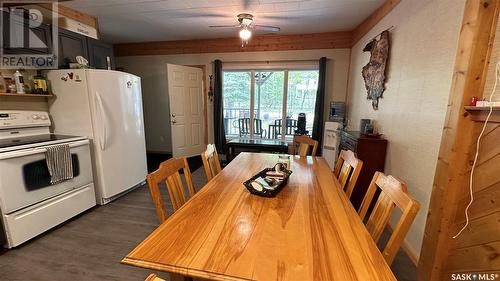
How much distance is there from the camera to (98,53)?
3035mm

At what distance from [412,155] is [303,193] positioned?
49.3 inches

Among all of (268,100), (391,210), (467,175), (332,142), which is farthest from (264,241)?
(268,100)

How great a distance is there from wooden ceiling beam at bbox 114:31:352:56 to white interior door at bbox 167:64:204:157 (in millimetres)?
564

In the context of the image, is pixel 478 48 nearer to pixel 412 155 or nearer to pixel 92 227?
pixel 412 155

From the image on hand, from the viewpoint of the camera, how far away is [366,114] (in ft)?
10.1

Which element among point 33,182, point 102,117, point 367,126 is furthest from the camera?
point 367,126

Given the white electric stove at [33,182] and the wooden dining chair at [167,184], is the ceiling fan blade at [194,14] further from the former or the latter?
the wooden dining chair at [167,184]

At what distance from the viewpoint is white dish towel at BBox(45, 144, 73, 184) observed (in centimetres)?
202

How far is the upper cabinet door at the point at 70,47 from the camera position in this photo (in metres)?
2.52

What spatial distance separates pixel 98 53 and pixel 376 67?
3.75 m

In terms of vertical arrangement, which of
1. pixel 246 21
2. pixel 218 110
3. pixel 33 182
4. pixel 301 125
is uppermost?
pixel 246 21

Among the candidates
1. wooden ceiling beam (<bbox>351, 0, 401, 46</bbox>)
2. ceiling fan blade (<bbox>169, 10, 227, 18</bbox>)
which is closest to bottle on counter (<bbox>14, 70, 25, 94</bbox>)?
ceiling fan blade (<bbox>169, 10, 227, 18</bbox>)

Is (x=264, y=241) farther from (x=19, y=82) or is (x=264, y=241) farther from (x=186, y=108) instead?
(x=186, y=108)

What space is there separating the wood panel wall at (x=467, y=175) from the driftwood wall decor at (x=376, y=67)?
3.91 ft
